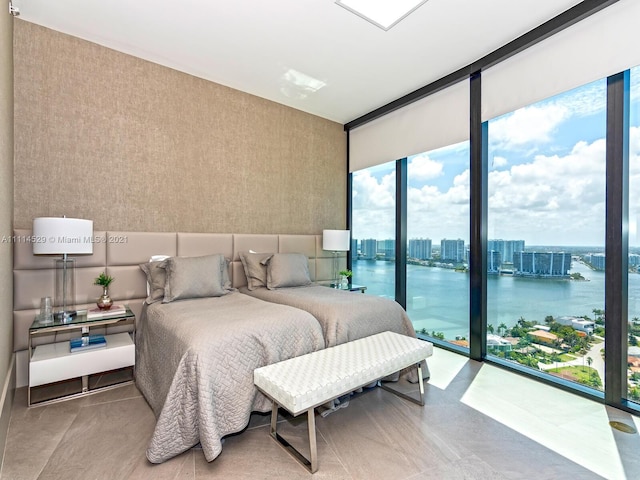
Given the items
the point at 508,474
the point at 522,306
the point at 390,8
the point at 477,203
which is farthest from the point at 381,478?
the point at 390,8

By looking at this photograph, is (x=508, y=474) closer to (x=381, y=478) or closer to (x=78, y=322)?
(x=381, y=478)

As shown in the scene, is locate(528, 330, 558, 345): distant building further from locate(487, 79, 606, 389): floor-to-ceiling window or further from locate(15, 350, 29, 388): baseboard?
locate(15, 350, 29, 388): baseboard

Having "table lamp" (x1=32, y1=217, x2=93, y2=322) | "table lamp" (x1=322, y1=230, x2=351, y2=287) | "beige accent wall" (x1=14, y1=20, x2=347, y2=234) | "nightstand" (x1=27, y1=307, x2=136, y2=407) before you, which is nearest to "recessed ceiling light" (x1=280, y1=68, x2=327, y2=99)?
"beige accent wall" (x1=14, y1=20, x2=347, y2=234)

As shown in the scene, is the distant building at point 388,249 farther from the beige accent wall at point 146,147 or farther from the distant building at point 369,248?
the beige accent wall at point 146,147

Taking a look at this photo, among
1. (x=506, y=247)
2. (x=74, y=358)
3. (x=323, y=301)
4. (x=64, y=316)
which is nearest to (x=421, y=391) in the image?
(x=323, y=301)

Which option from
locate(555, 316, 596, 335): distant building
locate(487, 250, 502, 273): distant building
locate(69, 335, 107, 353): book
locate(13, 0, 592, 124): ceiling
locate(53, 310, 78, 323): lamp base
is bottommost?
locate(69, 335, 107, 353): book

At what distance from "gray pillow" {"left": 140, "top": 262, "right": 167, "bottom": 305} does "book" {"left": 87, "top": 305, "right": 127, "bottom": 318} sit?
20 centimetres

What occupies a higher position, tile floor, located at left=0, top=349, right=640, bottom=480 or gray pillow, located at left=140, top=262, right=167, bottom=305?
gray pillow, located at left=140, top=262, right=167, bottom=305

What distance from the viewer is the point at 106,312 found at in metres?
2.60

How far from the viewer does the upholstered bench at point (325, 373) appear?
5.53 feet

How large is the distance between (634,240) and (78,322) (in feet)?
13.1

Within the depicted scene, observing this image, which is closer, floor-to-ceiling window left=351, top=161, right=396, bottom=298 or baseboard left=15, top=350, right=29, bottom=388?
baseboard left=15, top=350, right=29, bottom=388

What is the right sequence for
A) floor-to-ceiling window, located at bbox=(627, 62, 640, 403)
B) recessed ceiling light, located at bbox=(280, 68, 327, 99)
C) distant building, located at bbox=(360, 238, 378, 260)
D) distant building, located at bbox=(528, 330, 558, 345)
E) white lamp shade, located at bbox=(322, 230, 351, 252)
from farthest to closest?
distant building, located at bbox=(360, 238, 378, 260)
white lamp shade, located at bbox=(322, 230, 351, 252)
recessed ceiling light, located at bbox=(280, 68, 327, 99)
distant building, located at bbox=(528, 330, 558, 345)
floor-to-ceiling window, located at bbox=(627, 62, 640, 403)

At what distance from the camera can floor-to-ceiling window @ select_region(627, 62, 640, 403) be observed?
7.37ft
